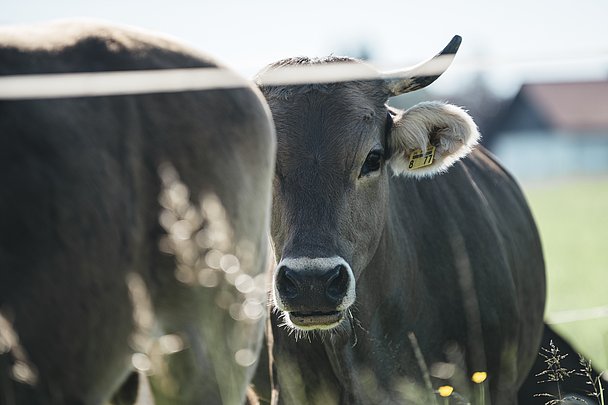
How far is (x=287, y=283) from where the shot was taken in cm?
355

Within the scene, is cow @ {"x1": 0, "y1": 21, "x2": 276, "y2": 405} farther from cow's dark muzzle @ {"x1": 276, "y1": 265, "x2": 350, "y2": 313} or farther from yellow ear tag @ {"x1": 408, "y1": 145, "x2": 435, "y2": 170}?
yellow ear tag @ {"x1": 408, "y1": 145, "x2": 435, "y2": 170}

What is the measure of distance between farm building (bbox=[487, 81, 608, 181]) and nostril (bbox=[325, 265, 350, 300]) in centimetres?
5413

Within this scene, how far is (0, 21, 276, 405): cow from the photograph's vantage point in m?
1.98

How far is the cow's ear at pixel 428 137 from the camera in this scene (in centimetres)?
411

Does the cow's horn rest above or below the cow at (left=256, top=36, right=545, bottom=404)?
above

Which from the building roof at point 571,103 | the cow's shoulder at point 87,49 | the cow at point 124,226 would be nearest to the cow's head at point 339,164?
the cow at point 124,226

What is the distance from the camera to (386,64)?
4.35 meters

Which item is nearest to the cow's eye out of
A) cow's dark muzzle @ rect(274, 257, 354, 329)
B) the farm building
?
cow's dark muzzle @ rect(274, 257, 354, 329)

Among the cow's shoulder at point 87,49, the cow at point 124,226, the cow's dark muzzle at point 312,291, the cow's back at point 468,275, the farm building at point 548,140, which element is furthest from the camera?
the farm building at point 548,140

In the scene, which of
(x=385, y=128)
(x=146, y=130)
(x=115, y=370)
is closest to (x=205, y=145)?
(x=146, y=130)

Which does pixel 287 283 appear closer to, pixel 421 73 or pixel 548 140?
pixel 421 73

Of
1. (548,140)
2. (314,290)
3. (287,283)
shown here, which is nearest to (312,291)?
(314,290)

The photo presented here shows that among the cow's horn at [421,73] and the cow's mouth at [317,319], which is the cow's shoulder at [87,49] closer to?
the cow's mouth at [317,319]

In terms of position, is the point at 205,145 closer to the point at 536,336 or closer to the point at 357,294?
the point at 357,294
